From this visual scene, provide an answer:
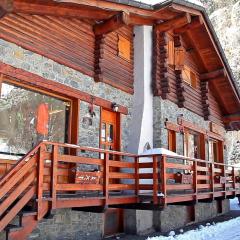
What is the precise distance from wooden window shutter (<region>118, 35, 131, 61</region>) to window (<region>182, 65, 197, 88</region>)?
3.03 metres

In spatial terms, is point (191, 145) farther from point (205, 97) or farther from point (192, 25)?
point (192, 25)

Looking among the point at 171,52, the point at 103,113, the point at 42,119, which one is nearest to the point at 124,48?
the point at 171,52

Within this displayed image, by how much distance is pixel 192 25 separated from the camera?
13.5 meters

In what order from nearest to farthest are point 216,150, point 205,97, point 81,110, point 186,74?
1. point 81,110
2. point 186,74
3. point 205,97
4. point 216,150

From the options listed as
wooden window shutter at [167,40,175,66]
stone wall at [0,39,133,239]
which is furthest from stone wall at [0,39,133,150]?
wooden window shutter at [167,40,175,66]

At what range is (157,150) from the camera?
11.2 meters

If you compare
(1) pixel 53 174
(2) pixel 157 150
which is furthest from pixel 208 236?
(1) pixel 53 174

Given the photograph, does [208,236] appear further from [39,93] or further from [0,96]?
[0,96]

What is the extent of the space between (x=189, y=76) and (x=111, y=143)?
562cm

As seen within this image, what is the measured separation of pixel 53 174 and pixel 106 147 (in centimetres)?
443

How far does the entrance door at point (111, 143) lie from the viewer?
1093cm

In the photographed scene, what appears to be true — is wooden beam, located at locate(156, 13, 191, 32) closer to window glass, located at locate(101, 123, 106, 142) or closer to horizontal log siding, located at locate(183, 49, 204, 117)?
horizontal log siding, located at locate(183, 49, 204, 117)

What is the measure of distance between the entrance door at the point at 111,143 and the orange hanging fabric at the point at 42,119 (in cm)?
220

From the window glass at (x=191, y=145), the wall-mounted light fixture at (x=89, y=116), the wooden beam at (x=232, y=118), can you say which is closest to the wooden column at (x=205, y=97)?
the window glass at (x=191, y=145)
